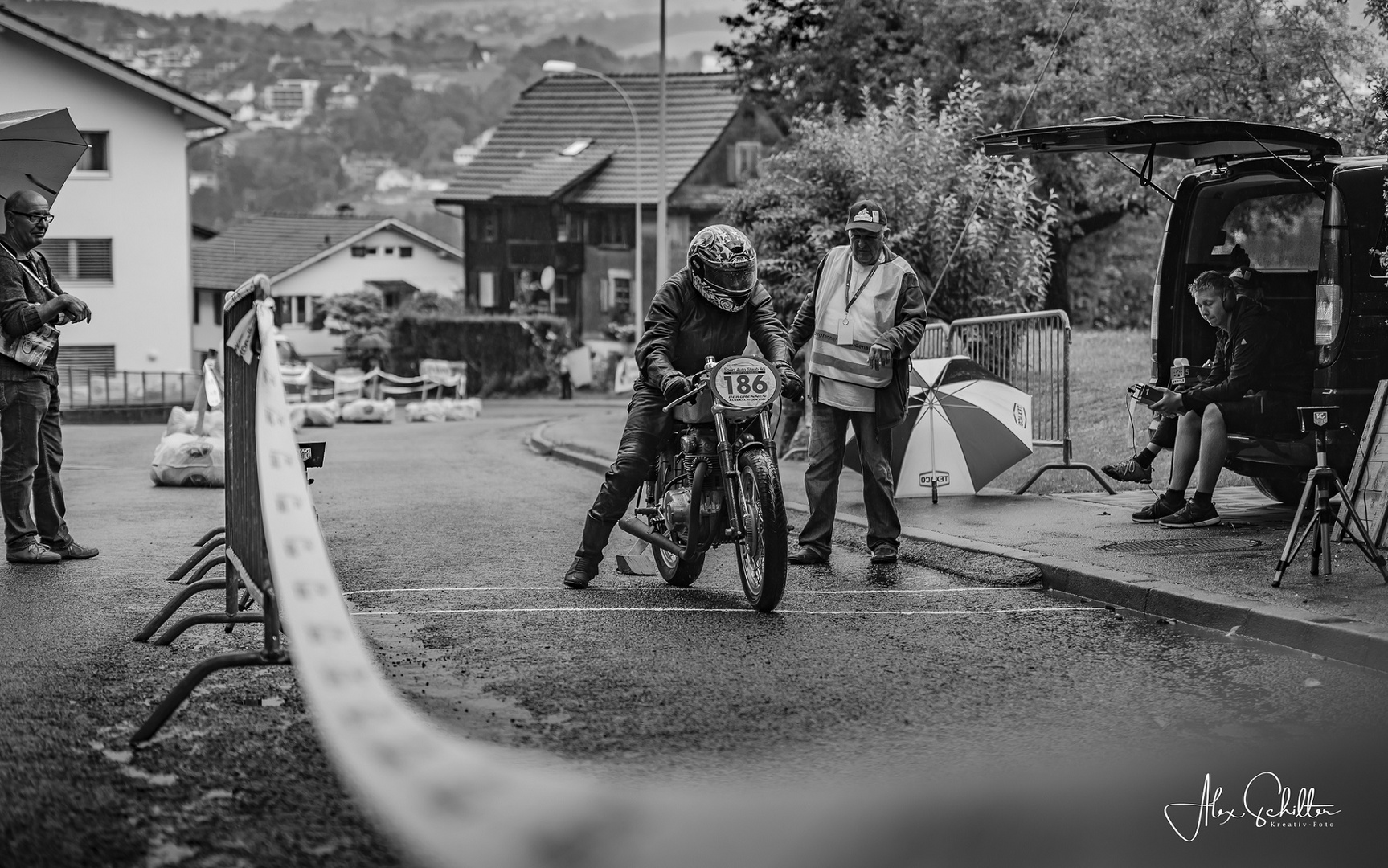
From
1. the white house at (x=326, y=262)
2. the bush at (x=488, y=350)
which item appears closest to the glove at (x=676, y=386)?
the bush at (x=488, y=350)

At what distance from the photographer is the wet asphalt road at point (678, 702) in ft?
14.2

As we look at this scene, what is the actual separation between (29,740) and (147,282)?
44387 millimetres

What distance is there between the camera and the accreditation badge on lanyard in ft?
30.1

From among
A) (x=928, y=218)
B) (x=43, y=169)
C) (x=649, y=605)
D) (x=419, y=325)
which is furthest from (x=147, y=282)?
(x=649, y=605)

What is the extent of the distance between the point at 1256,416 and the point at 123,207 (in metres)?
42.0

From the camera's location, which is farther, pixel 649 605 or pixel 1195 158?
pixel 1195 158

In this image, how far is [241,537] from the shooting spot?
5.91 m

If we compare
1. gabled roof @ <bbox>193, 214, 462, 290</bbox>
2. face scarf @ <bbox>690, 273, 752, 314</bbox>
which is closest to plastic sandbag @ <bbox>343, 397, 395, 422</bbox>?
face scarf @ <bbox>690, 273, 752, 314</bbox>

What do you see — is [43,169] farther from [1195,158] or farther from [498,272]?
[498,272]

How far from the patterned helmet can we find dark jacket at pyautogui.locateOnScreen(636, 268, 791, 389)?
3.3 inches

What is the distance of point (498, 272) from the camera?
68.1 m

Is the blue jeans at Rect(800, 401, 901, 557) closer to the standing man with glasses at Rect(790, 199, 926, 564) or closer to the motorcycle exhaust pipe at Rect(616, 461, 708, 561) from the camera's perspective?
the standing man with glasses at Rect(790, 199, 926, 564)

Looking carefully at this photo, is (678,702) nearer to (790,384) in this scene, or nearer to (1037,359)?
(790,384)

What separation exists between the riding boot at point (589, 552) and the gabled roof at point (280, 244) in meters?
74.3
